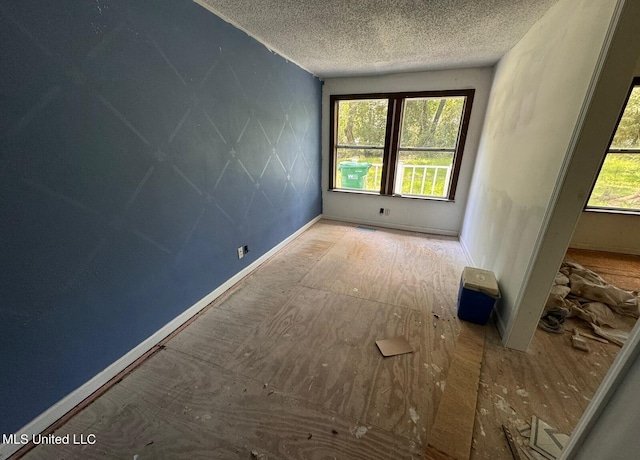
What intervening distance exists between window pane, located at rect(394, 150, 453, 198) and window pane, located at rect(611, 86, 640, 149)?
5.88 feet

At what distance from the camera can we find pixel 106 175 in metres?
1.32

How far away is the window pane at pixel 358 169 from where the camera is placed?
160 inches

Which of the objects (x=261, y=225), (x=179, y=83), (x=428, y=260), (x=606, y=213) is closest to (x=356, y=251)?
(x=428, y=260)

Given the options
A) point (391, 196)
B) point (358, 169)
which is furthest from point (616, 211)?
point (358, 169)

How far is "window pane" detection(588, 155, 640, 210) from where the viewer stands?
2928 millimetres

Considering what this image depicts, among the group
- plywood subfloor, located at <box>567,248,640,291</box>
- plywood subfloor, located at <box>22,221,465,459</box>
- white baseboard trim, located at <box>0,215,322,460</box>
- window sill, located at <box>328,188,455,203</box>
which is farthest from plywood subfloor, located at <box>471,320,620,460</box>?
window sill, located at <box>328,188,455,203</box>

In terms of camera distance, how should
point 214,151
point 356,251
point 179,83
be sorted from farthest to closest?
point 356,251, point 214,151, point 179,83

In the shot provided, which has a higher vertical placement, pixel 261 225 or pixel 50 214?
pixel 50 214

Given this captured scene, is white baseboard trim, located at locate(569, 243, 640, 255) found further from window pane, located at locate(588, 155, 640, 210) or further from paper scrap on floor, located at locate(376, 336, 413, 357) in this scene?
paper scrap on floor, located at locate(376, 336, 413, 357)

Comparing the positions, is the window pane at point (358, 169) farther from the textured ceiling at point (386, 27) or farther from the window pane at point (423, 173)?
the textured ceiling at point (386, 27)

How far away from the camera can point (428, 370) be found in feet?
5.08

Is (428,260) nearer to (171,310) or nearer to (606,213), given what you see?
(606,213)

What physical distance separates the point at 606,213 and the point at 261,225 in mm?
4477

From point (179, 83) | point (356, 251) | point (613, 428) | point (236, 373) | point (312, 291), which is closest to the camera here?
point (613, 428)
